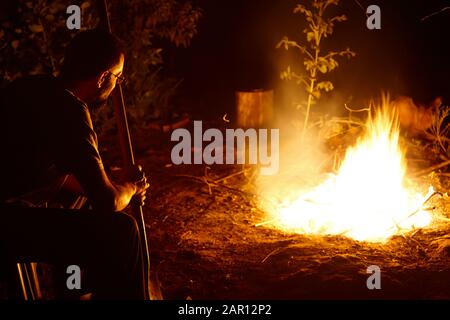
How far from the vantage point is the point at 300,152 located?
688 centimetres

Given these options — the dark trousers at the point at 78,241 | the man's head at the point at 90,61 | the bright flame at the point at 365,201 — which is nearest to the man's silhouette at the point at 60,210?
the dark trousers at the point at 78,241

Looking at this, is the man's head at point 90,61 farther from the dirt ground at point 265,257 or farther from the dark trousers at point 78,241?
the dirt ground at point 265,257

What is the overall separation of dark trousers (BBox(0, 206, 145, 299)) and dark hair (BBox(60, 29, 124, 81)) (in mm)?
830

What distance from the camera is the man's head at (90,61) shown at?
2.89m

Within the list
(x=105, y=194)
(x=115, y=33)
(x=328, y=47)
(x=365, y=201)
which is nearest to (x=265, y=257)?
(x=365, y=201)

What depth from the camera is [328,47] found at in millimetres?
8969

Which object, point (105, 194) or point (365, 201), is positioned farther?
point (365, 201)

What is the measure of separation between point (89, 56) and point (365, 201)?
3145 mm

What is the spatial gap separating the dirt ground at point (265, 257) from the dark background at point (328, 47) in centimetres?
337

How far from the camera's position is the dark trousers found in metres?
2.70

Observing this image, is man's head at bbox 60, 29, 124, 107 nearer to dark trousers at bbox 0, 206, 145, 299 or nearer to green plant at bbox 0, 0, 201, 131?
dark trousers at bbox 0, 206, 145, 299

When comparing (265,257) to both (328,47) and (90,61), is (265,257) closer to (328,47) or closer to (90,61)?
(90,61)

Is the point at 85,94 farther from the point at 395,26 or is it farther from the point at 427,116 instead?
the point at 395,26

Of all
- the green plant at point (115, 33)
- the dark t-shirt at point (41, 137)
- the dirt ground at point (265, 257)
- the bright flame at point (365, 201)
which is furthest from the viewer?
the green plant at point (115, 33)
